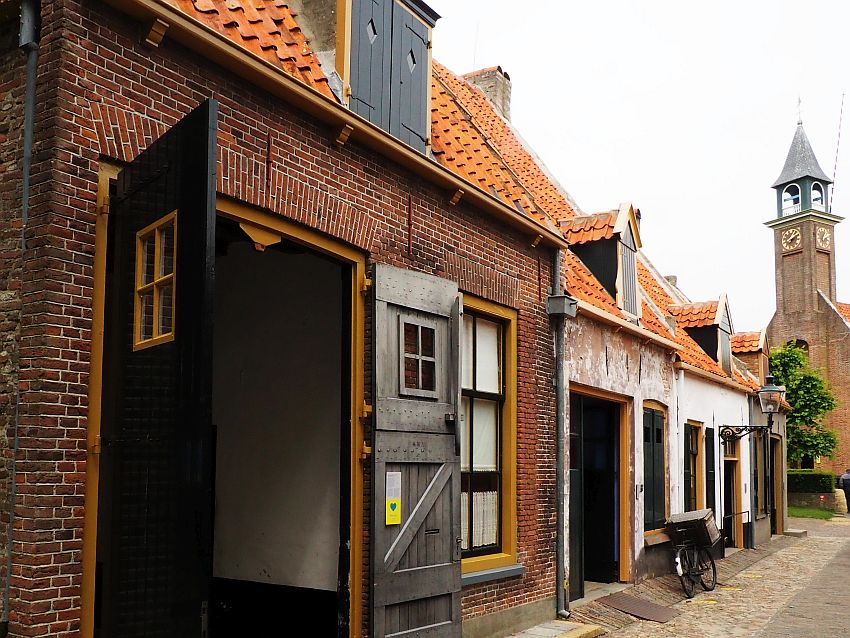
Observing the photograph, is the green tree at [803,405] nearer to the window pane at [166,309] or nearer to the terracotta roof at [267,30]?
the terracotta roof at [267,30]

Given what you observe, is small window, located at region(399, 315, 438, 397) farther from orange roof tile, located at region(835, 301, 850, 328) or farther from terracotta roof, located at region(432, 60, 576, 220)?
orange roof tile, located at region(835, 301, 850, 328)

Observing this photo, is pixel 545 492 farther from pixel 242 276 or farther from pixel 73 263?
pixel 73 263

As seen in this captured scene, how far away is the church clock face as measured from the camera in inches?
1993

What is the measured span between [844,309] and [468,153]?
44282mm

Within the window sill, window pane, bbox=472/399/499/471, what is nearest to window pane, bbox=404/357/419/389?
window pane, bbox=472/399/499/471

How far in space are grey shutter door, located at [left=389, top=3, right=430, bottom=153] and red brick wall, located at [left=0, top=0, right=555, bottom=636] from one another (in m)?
0.88

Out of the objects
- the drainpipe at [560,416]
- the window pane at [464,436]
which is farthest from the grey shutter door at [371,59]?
the drainpipe at [560,416]

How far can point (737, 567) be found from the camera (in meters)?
16.2

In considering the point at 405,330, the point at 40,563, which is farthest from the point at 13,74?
the point at 405,330

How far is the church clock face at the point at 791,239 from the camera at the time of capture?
50.6 meters

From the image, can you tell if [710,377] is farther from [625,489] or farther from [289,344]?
[289,344]

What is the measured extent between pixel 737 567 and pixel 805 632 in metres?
6.47

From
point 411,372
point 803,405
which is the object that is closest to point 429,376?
point 411,372

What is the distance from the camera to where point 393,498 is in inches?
280
